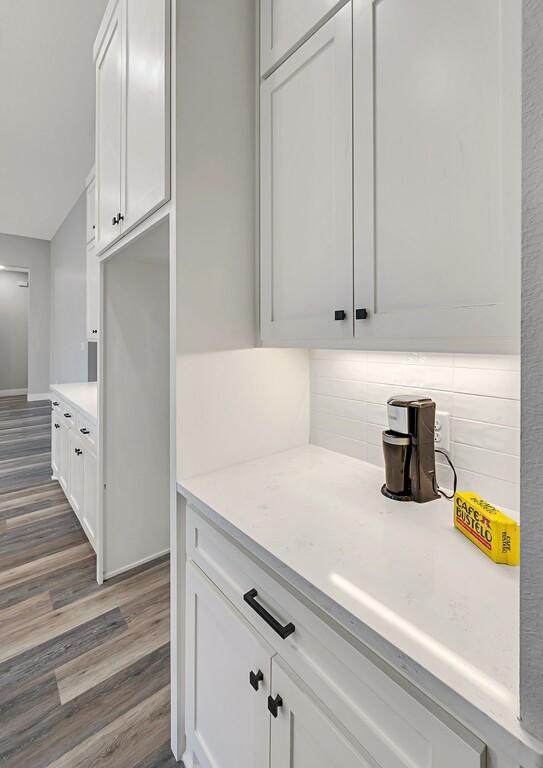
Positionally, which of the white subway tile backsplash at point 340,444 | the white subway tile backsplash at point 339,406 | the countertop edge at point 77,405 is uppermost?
the white subway tile backsplash at point 339,406

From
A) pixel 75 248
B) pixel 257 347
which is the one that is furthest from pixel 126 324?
pixel 75 248

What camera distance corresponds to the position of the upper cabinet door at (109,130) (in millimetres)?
1531

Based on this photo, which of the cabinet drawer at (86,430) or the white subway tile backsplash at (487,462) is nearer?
the white subway tile backsplash at (487,462)

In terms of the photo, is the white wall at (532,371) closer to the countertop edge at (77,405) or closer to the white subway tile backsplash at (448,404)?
the white subway tile backsplash at (448,404)

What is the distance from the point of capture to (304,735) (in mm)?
716

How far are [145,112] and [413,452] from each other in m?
1.35

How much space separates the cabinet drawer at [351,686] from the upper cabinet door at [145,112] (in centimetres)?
108

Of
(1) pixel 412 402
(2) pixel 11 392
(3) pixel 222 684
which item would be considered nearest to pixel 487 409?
(1) pixel 412 402

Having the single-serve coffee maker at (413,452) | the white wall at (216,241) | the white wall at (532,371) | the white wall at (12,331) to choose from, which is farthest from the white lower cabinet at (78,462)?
the white wall at (12,331)

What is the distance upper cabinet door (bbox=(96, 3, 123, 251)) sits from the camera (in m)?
1.53

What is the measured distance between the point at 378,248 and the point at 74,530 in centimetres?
270

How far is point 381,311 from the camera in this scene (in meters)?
0.89

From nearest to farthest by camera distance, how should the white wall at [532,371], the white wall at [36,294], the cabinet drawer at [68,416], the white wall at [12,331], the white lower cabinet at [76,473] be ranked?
the white wall at [532,371] → the white lower cabinet at [76,473] → the cabinet drawer at [68,416] → the white wall at [36,294] → the white wall at [12,331]

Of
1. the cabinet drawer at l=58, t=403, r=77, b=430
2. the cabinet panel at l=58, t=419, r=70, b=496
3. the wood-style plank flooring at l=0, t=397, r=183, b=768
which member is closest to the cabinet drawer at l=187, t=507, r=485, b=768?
the wood-style plank flooring at l=0, t=397, r=183, b=768
